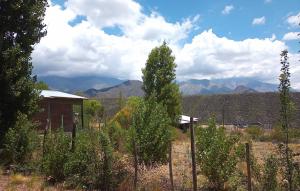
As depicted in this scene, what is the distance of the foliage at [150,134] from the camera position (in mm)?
18047

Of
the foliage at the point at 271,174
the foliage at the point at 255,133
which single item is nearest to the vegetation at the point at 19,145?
the foliage at the point at 271,174

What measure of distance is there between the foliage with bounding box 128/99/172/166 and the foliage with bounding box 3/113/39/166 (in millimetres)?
4824

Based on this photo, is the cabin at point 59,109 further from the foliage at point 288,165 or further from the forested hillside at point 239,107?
the forested hillside at point 239,107

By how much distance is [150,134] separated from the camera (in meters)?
18.2

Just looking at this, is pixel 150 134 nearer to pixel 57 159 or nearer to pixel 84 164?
pixel 84 164

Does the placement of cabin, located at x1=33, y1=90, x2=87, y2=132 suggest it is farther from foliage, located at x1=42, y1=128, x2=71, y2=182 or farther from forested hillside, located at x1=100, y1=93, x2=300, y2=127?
forested hillside, located at x1=100, y1=93, x2=300, y2=127

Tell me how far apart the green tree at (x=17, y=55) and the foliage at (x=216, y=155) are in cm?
919

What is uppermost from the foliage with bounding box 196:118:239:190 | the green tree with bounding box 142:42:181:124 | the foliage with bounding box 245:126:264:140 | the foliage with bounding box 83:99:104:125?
the green tree with bounding box 142:42:181:124

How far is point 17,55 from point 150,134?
7.81 m

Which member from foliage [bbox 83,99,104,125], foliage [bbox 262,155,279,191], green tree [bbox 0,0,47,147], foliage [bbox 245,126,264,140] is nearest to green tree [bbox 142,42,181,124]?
foliage [bbox 83,99,104,125]


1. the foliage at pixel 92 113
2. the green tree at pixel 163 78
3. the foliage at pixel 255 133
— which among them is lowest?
the foliage at pixel 255 133

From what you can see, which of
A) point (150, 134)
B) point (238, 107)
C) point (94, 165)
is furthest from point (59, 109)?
point (238, 107)

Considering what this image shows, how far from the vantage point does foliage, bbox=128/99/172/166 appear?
1805cm

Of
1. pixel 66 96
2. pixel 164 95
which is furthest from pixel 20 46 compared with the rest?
pixel 164 95
